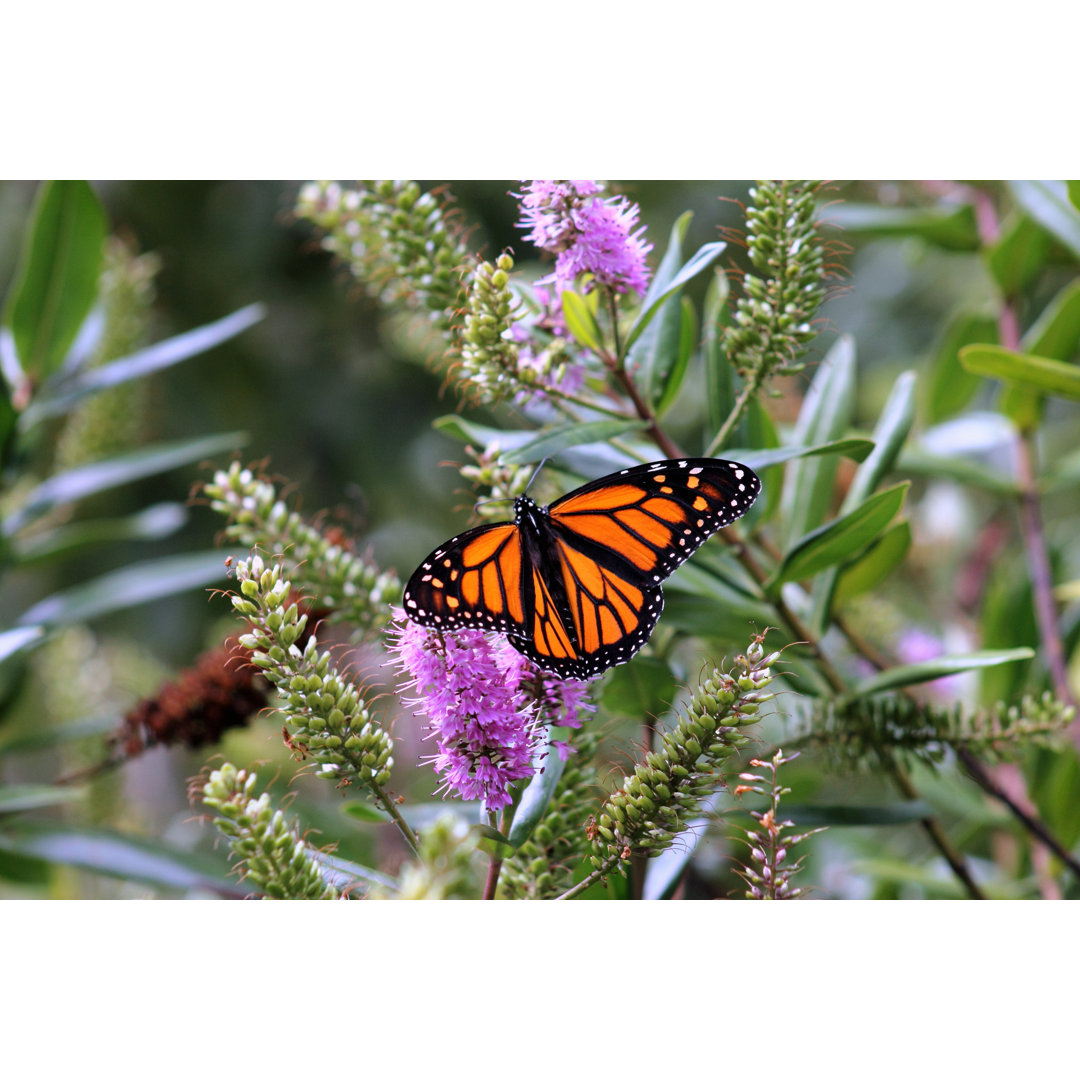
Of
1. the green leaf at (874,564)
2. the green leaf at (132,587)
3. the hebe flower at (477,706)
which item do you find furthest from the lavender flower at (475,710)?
the green leaf at (132,587)

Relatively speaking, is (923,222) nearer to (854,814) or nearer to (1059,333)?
(1059,333)

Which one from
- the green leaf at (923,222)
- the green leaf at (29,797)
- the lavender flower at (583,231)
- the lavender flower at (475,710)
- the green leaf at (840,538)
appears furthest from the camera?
the green leaf at (923,222)

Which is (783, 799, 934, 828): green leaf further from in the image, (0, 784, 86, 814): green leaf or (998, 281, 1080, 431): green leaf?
(0, 784, 86, 814): green leaf

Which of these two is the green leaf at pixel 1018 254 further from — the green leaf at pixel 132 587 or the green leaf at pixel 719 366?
the green leaf at pixel 132 587

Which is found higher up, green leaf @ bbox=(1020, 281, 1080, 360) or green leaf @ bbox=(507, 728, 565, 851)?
green leaf @ bbox=(1020, 281, 1080, 360)

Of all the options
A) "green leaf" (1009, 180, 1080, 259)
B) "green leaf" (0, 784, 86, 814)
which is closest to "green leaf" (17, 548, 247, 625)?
"green leaf" (0, 784, 86, 814)

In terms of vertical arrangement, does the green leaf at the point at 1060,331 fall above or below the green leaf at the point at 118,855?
above

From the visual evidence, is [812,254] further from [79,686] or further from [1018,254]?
[79,686]
